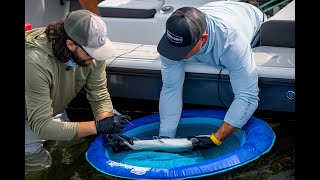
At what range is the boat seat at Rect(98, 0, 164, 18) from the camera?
4.25 meters

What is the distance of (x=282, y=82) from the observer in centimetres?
335

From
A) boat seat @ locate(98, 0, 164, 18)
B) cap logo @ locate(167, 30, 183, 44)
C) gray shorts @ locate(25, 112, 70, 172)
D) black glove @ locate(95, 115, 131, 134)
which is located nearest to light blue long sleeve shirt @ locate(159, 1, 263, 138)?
cap logo @ locate(167, 30, 183, 44)

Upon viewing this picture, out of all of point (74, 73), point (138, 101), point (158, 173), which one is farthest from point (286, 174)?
point (74, 73)

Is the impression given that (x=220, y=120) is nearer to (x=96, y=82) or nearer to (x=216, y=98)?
(x=216, y=98)

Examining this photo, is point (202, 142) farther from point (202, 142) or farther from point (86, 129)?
point (86, 129)

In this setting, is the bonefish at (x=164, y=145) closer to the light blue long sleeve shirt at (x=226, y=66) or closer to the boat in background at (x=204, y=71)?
the light blue long sleeve shirt at (x=226, y=66)

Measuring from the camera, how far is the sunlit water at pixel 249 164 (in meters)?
3.27

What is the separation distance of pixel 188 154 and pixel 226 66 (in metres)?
0.57

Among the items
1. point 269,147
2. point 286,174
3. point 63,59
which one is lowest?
point 286,174

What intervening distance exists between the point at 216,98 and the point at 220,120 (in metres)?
0.14

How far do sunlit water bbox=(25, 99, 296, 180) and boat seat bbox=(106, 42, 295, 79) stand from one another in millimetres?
324

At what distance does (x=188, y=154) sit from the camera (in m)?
3.31

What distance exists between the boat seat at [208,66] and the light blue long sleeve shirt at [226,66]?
0.06 m

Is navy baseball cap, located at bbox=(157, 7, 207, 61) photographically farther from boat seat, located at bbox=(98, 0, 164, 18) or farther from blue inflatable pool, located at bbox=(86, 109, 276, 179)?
boat seat, located at bbox=(98, 0, 164, 18)
